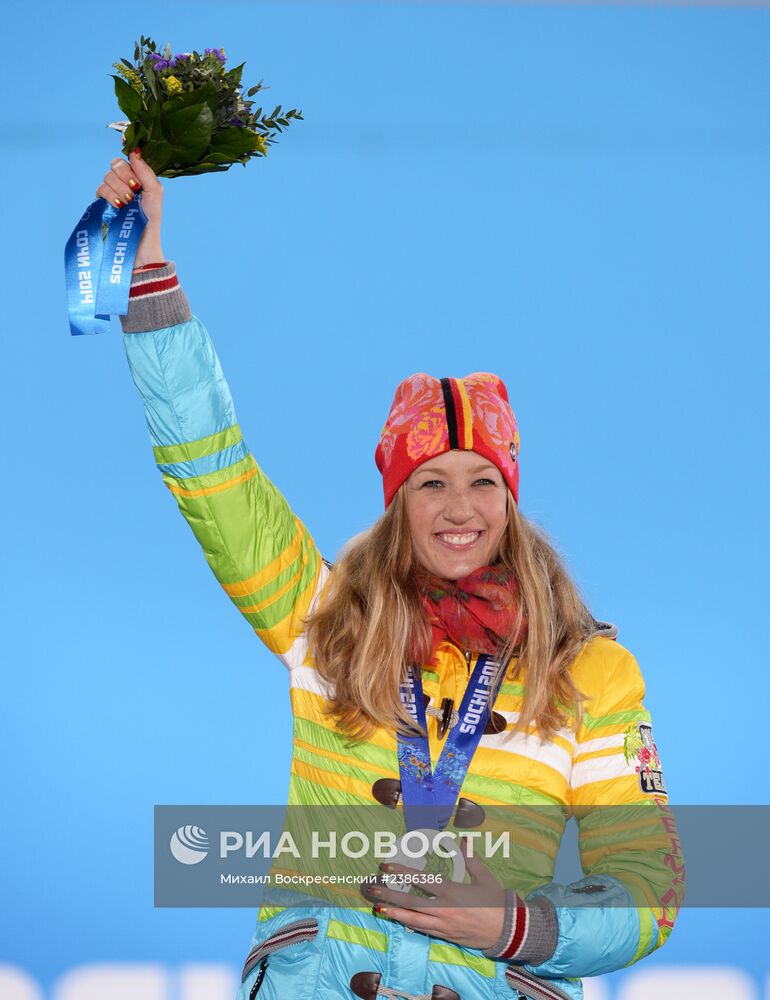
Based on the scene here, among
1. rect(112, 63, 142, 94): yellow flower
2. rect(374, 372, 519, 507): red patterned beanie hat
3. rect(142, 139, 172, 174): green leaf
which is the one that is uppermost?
rect(112, 63, 142, 94): yellow flower

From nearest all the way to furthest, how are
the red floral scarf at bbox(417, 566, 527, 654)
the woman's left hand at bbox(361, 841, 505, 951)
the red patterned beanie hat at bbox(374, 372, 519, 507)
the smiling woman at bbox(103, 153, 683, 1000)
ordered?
1. the woman's left hand at bbox(361, 841, 505, 951)
2. the smiling woman at bbox(103, 153, 683, 1000)
3. the red floral scarf at bbox(417, 566, 527, 654)
4. the red patterned beanie hat at bbox(374, 372, 519, 507)

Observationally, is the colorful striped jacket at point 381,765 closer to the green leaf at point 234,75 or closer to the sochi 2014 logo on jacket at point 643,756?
the sochi 2014 logo on jacket at point 643,756

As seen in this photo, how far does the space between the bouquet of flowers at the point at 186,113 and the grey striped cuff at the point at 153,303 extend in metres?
0.15

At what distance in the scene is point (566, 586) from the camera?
7.06ft

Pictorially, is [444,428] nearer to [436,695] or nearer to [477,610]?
[477,610]

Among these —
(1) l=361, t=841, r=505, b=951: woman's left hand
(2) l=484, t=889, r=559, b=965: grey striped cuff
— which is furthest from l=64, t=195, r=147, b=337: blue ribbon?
(2) l=484, t=889, r=559, b=965: grey striped cuff

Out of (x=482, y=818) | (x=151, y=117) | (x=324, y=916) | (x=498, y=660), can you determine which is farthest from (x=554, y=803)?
(x=151, y=117)

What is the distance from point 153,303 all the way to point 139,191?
0.17 metres

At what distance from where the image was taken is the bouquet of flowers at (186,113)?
1964mm

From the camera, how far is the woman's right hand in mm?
2004

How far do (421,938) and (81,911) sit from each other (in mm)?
2238

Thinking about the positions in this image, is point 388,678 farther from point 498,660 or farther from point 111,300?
point 111,300

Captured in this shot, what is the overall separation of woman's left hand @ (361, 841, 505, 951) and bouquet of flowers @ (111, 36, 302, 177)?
1.03m

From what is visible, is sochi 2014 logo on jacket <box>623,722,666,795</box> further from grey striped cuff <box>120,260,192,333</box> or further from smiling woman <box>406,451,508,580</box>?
grey striped cuff <box>120,260,192,333</box>
